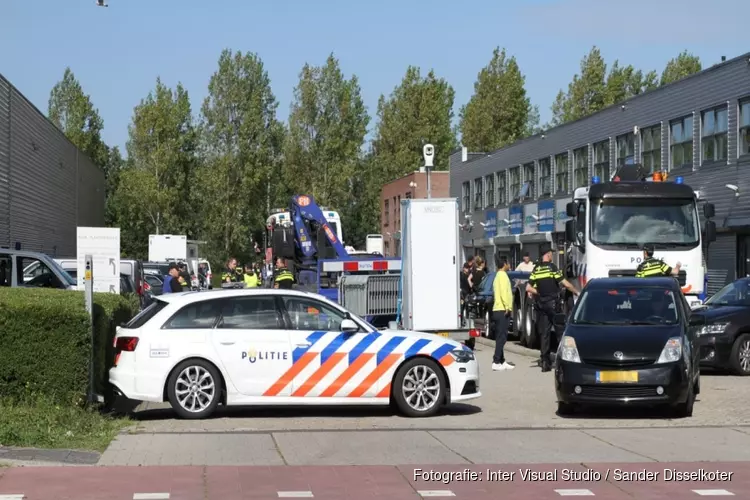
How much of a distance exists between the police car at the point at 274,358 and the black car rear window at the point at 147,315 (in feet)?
0.06

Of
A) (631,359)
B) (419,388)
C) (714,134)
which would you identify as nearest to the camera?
(631,359)

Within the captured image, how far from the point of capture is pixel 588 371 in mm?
13836

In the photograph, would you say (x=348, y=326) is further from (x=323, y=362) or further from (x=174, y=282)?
(x=174, y=282)

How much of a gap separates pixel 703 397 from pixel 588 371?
3.25 m

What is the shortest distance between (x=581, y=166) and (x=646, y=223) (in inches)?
957

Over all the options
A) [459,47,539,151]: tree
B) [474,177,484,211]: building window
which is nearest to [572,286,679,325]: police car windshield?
[474,177,484,211]: building window

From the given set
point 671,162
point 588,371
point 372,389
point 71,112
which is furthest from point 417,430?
point 71,112

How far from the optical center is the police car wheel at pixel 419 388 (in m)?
14.0

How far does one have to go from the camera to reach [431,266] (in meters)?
21.5

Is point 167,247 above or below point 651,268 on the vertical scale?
above

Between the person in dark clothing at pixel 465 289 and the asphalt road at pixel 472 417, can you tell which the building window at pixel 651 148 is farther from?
the asphalt road at pixel 472 417

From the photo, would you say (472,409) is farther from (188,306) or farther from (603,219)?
(603,219)

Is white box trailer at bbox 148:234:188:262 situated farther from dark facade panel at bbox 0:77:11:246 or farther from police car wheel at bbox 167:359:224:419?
police car wheel at bbox 167:359:224:419

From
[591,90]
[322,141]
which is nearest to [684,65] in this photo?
[591,90]
